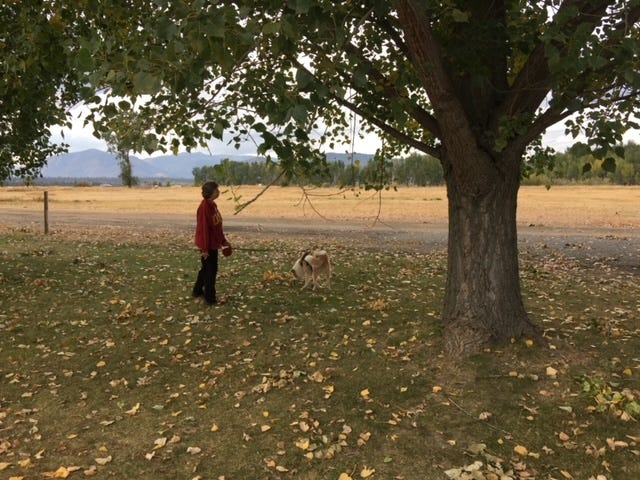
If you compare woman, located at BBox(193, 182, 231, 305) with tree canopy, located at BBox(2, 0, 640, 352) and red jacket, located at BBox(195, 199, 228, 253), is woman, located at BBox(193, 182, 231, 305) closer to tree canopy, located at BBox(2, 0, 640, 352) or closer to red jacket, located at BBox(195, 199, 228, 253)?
red jacket, located at BBox(195, 199, 228, 253)

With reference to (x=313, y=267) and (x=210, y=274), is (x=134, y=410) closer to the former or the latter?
(x=210, y=274)

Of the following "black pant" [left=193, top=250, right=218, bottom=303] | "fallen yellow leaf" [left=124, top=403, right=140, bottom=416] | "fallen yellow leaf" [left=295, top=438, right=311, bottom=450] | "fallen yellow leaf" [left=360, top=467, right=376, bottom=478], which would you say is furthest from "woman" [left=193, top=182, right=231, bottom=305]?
"fallen yellow leaf" [left=360, top=467, right=376, bottom=478]

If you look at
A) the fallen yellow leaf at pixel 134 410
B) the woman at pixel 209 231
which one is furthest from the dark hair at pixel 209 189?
the fallen yellow leaf at pixel 134 410

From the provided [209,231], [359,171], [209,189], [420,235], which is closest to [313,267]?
[209,231]

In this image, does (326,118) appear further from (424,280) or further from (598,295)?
(598,295)

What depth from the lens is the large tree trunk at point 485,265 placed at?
20.6ft

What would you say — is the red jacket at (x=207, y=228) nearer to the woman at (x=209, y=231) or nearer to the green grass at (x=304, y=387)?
the woman at (x=209, y=231)

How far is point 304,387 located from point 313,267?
392cm

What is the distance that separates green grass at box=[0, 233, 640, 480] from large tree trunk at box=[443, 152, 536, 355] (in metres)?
0.30

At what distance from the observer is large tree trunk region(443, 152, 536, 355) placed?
6.28 metres

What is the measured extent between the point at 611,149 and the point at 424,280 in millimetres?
6988

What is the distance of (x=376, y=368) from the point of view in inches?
251

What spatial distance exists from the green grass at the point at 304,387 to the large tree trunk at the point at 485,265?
297mm

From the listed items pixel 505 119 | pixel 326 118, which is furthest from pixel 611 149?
pixel 326 118
